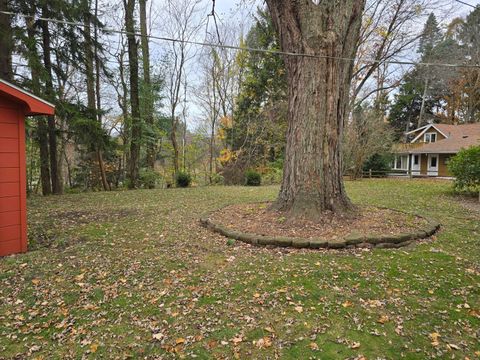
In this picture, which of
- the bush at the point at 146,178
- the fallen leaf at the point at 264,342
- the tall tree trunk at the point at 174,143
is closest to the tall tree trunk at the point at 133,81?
the bush at the point at 146,178

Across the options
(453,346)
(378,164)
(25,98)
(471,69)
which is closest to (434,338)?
(453,346)

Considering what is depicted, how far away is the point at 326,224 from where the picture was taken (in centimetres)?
434

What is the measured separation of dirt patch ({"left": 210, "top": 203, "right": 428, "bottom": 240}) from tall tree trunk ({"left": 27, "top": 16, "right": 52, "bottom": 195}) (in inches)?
241

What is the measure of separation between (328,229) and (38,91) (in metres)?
7.96

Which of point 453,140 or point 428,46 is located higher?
point 428,46

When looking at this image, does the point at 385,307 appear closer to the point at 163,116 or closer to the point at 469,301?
the point at 469,301

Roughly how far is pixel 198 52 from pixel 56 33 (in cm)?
779

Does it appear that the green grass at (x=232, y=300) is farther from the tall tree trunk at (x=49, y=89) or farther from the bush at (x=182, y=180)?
the bush at (x=182, y=180)

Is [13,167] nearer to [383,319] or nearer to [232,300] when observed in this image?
[232,300]

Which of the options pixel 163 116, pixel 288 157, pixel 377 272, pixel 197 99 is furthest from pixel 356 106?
pixel 377 272

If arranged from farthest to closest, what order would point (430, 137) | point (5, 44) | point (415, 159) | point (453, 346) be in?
point (415, 159)
point (430, 137)
point (5, 44)
point (453, 346)

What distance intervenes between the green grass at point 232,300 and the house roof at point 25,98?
6.13 feet

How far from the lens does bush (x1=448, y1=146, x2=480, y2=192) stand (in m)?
8.41

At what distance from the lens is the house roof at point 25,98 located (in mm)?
3487
